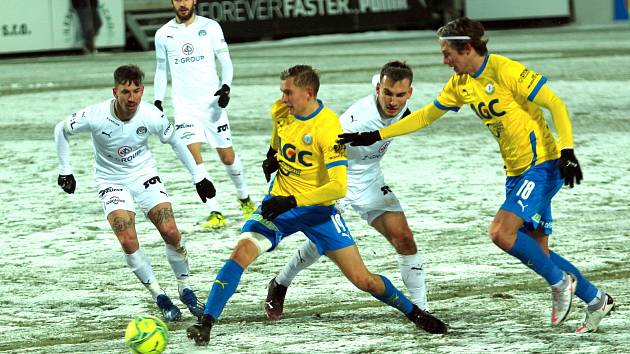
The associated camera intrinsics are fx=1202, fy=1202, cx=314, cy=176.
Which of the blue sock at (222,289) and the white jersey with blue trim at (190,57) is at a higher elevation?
the white jersey with blue trim at (190,57)

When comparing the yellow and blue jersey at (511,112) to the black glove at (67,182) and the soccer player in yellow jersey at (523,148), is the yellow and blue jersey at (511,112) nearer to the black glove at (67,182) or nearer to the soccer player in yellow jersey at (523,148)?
the soccer player in yellow jersey at (523,148)

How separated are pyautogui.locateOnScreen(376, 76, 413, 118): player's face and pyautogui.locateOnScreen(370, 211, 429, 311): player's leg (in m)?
0.73

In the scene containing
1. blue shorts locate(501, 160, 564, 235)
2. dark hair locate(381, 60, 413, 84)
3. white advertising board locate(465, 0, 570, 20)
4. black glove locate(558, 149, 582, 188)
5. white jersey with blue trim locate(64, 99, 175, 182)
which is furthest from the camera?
white advertising board locate(465, 0, 570, 20)

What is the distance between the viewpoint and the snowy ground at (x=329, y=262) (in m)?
7.51

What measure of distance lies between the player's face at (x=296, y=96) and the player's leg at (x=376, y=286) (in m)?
0.92

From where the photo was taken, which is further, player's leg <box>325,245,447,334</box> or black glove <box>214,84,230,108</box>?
black glove <box>214,84,230,108</box>

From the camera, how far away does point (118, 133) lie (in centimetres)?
853

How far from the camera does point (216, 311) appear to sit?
7301 mm

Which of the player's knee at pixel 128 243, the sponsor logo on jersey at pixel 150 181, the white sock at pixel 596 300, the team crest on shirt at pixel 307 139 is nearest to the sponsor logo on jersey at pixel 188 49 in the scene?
the sponsor logo on jersey at pixel 150 181

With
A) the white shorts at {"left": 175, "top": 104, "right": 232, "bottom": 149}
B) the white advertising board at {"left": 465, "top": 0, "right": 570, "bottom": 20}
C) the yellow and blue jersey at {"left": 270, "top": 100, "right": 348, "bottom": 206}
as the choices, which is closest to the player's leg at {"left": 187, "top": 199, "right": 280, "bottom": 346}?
the yellow and blue jersey at {"left": 270, "top": 100, "right": 348, "bottom": 206}

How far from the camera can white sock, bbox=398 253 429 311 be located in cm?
805

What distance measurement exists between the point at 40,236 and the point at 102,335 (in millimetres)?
3566

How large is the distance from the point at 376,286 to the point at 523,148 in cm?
127

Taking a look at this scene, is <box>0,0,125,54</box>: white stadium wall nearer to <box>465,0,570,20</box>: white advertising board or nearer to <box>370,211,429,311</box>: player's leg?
<box>465,0,570,20</box>: white advertising board
